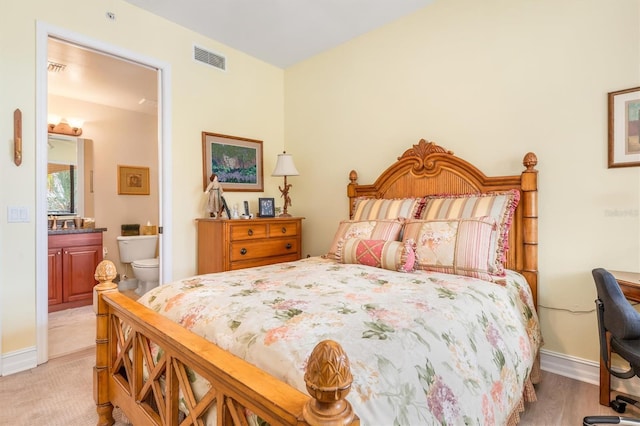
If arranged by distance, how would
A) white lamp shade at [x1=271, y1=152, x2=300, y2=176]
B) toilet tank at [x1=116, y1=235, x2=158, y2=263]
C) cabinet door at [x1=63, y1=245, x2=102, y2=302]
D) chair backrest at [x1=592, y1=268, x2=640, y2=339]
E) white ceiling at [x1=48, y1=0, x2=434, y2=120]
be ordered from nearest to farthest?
chair backrest at [x1=592, y1=268, x2=640, y2=339], white ceiling at [x1=48, y1=0, x2=434, y2=120], white lamp shade at [x1=271, y1=152, x2=300, y2=176], cabinet door at [x1=63, y1=245, x2=102, y2=302], toilet tank at [x1=116, y1=235, x2=158, y2=263]

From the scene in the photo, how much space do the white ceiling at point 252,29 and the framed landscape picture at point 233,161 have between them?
3.33 ft

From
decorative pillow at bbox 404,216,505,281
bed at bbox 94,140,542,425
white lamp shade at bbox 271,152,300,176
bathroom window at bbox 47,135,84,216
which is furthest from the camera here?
bathroom window at bbox 47,135,84,216

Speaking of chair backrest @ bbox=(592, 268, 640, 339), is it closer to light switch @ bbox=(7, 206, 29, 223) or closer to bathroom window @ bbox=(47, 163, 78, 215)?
light switch @ bbox=(7, 206, 29, 223)

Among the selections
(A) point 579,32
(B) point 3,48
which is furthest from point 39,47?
(A) point 579,32

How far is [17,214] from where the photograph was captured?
2.36 meters

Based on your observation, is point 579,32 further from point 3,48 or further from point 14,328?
point 14,328

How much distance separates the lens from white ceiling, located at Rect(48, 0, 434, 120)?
2865mm

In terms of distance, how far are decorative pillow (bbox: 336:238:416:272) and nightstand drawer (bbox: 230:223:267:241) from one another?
1.11 m

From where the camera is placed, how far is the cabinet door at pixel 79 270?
3.87 meters

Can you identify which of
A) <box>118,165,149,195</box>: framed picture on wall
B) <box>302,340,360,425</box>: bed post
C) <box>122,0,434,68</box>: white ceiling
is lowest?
<box>302,340,360,425</box>: bed post

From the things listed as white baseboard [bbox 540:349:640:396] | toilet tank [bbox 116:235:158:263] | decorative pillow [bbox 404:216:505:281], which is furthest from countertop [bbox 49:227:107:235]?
white baseboard [bbox 540:349:640:396]

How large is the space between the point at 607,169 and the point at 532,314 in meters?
1.02

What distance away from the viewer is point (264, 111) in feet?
13.0

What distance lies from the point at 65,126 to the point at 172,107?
7.82 ft
